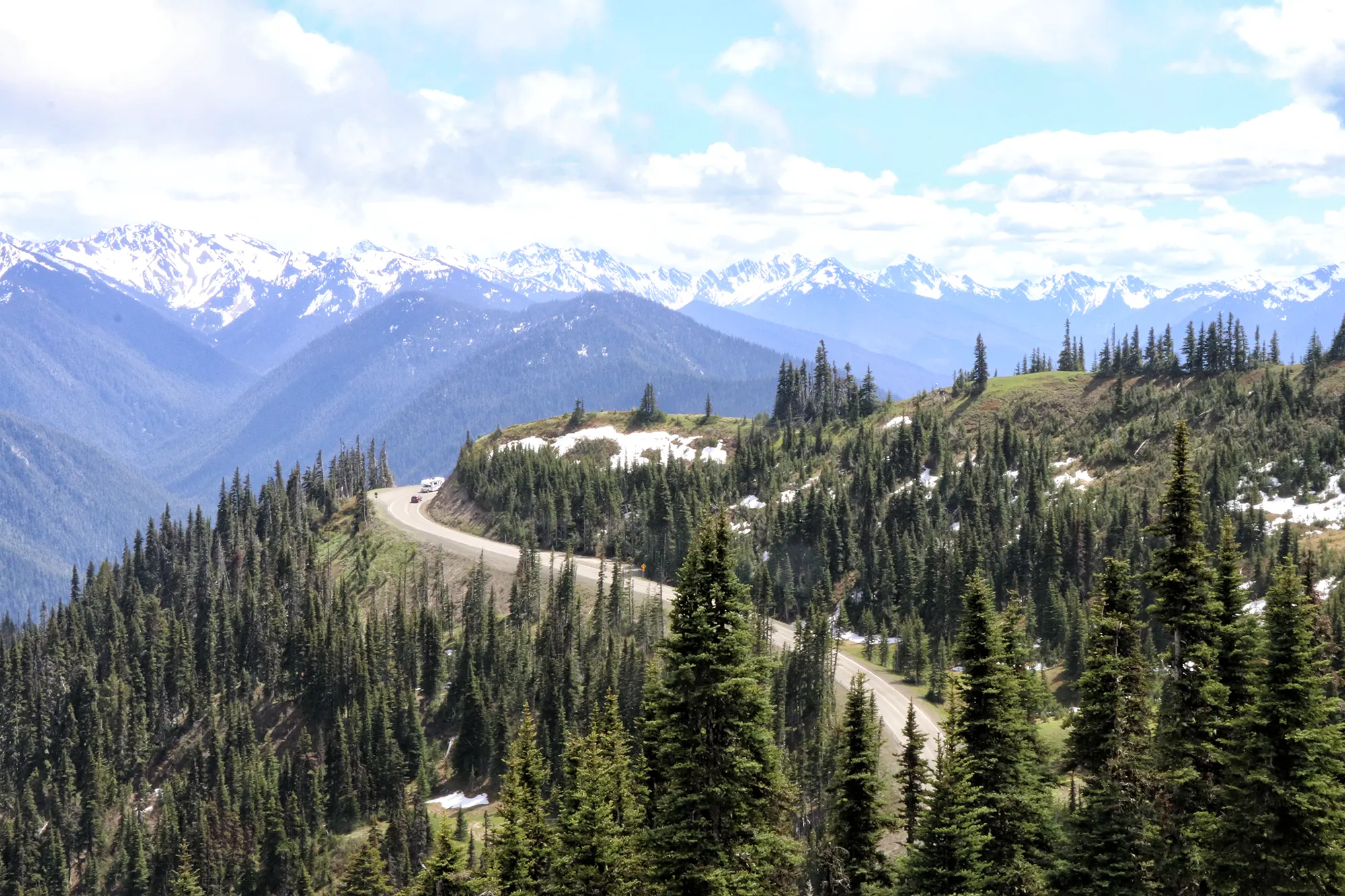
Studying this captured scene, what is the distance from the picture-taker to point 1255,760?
33250 millimetres

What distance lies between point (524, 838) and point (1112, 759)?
960 inches

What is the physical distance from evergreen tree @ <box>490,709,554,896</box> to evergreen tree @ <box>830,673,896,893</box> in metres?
12.1

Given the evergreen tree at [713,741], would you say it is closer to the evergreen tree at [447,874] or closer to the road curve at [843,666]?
the evergreen tree at [447,874]

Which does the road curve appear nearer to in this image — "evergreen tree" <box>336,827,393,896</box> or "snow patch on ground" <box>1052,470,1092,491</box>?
"evergreen tree" <box>336,827,393,896</box>

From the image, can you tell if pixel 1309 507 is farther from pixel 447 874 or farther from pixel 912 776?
pixel 447 874

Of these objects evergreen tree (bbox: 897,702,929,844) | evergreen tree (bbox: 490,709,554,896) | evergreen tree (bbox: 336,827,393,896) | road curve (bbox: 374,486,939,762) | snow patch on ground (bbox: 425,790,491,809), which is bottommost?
snow patch on ground (bbox: 425,790,491,809)

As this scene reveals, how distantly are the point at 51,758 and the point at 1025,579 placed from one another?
584 ft

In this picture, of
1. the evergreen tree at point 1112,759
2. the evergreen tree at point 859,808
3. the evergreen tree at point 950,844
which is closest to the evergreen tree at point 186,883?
the evergreen tree at point 859,808

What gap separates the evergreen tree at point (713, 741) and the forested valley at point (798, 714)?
11 cm

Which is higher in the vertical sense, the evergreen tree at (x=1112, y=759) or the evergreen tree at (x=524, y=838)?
the evergreen tree at (x=1112, y=759)

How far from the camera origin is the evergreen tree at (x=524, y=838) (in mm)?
44156

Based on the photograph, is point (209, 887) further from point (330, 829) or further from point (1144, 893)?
point (1144, 893)

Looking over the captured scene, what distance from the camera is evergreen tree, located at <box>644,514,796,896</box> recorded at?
32375 mm

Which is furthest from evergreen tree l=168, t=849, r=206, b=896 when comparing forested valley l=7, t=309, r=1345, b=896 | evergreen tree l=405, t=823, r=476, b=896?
evergreen tree l=405, t=823, r=476, b=896
